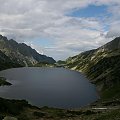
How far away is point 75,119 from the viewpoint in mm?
76875

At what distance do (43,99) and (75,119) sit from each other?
247ft

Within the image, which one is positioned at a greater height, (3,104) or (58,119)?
(3,104)

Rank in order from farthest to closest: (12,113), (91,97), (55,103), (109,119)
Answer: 1. (91,97)
2. (55,103)
3. (12,113)
4. (109,119)

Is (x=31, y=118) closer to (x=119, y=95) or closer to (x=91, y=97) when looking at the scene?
(x=119, y=95)

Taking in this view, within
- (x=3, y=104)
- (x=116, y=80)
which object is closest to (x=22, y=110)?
(x=3, y=104)

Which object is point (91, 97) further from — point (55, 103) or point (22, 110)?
point (22, 110)

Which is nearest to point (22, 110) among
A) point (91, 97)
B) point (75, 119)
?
point (75, 119)

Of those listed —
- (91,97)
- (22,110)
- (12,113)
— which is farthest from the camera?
(91,97)

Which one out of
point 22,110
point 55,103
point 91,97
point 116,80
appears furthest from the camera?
point 116,80

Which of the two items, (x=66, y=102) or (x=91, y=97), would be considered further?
(x=91, y=97)

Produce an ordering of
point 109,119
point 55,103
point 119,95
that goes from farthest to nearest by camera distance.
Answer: point 119,95 < point 55,103 < point 109,119

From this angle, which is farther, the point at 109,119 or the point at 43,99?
the point at 43,99

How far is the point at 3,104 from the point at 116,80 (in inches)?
5193

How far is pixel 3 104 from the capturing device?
79.1 meters
